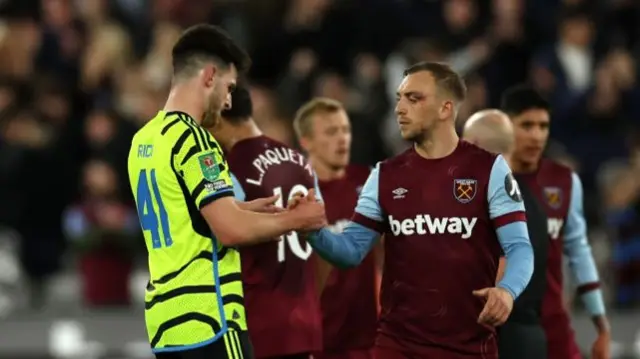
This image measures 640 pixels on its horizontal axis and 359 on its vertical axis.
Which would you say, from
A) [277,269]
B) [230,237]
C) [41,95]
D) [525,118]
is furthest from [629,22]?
[230,237]

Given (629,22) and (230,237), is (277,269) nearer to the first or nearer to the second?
(230,237)

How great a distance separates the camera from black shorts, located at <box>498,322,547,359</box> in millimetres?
7922

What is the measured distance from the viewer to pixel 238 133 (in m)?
7.97

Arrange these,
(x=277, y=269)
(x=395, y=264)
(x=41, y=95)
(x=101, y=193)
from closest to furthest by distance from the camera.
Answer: (x=395, y=264) → (x=277, y=269) → (x=101, y=193) → (x=41, y=95)

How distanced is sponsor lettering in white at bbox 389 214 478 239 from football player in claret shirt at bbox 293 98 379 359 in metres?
1.81

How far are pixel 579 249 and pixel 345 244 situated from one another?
2067 mm

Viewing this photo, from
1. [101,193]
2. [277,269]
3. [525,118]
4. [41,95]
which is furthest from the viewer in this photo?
[41,95]

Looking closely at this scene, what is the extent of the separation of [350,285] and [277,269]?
3.62 ft

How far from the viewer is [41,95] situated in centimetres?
1576

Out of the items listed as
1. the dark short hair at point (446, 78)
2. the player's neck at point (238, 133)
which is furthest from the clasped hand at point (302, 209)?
the player's neck at point (238, 133)

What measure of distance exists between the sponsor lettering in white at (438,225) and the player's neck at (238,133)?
121 centimetres

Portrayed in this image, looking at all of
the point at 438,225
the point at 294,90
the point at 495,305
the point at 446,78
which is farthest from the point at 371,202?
the point at 294,90

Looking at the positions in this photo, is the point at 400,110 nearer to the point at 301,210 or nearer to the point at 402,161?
the point at 402,161

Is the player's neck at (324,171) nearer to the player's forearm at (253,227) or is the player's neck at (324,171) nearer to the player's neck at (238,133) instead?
the player's neck at (238,133)
